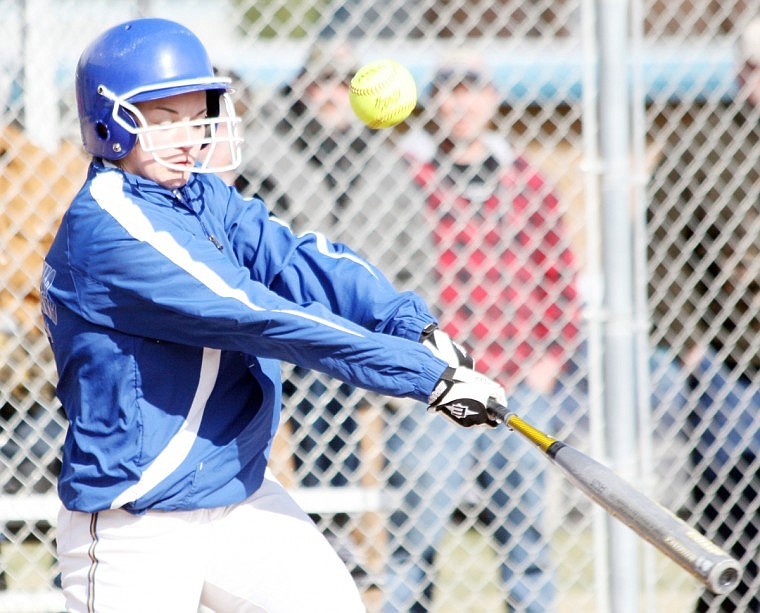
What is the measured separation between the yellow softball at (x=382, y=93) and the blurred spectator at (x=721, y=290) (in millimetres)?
1501

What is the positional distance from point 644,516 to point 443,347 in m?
0.66

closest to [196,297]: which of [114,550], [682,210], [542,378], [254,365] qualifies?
[254,365]

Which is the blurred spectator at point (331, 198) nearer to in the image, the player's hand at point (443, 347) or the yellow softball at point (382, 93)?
A: the yellow softball at point (382, 93)

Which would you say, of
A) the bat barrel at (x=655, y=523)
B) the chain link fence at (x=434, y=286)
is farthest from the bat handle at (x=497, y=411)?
the chain link fence at (x=434, y=286)

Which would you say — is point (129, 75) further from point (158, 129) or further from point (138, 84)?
point (158, 129)

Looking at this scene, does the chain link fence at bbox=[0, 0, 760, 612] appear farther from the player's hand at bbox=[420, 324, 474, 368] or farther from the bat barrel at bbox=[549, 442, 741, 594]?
the bat barrel at bbox=[549, 442, 741, 594]

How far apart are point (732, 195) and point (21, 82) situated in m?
2.65

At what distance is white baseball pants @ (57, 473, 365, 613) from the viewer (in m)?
2.54

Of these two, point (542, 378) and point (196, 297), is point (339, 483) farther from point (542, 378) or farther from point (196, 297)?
point (196, 297)

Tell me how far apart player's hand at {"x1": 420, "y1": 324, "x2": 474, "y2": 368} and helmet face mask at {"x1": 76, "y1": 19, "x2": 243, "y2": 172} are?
641mm

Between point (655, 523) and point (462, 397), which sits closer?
point (655, 523)

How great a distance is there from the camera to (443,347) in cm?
270

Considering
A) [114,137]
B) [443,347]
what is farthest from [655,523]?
[114,137]

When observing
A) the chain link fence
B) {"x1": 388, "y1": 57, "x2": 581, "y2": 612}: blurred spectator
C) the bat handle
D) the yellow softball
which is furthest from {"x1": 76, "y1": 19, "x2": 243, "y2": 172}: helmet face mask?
{"x1": 388, "y1": 57, "x2": 581, "y2": 612}: blurred spectator
